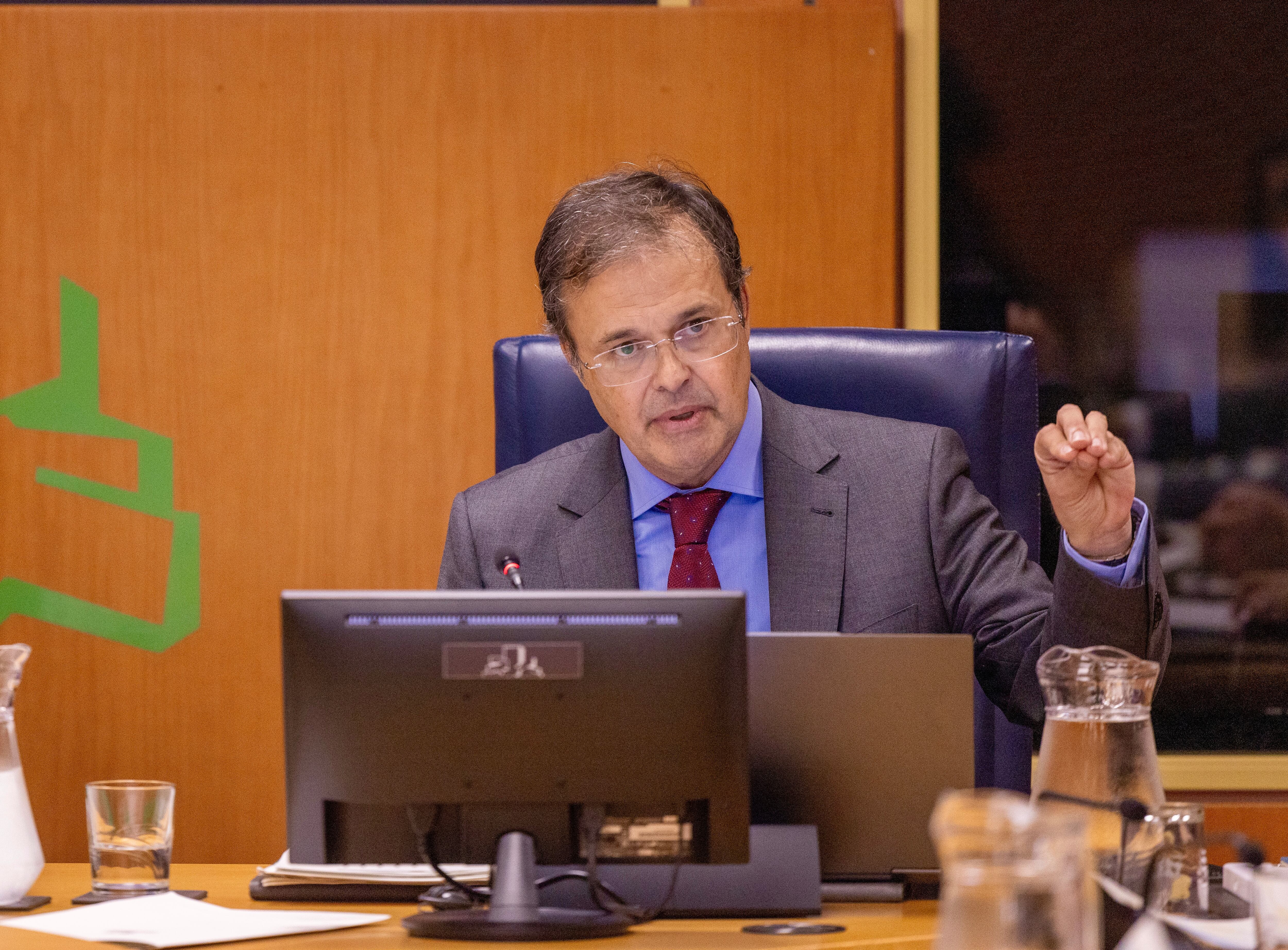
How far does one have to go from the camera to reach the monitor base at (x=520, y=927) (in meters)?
1.10

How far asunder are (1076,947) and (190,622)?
2138 millimetres

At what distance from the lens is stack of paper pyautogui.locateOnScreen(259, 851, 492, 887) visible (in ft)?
4.20

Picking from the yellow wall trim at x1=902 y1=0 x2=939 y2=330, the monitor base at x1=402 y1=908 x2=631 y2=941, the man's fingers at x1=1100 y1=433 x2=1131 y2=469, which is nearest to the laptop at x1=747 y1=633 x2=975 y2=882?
the monitor base at x1=402 y1=908 x2=631 y2=941

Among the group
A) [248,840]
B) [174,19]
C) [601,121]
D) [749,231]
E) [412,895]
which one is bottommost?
[248,840]

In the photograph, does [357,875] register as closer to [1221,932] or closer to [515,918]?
[515,918]

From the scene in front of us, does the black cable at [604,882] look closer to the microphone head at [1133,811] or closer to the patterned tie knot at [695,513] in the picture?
the microphone head at [1133,811]

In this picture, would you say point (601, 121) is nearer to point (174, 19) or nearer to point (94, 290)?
point (174, 19)

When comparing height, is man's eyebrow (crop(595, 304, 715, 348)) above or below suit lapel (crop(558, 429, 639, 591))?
above

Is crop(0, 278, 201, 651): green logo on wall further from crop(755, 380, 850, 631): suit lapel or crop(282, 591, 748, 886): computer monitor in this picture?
crop(282, 591, 748, 886): computer monitor

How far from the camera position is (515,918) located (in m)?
1.13

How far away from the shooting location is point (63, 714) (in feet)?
8.09

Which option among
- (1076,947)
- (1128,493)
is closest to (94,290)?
(1128,493)

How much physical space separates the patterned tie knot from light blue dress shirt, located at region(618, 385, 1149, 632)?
0.04ft

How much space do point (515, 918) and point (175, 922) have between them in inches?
12.0
